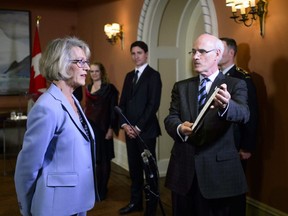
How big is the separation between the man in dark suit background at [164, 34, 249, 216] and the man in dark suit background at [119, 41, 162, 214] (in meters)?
1.14

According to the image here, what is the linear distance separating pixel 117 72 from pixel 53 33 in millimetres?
2057

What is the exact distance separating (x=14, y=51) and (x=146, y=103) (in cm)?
390

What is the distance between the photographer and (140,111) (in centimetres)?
302

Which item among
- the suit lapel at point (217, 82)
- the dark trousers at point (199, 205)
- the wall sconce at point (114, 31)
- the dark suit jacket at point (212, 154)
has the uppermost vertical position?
the wall sconce at point (114, 31)

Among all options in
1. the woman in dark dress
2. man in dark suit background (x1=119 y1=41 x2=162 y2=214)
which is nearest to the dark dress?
the woman in dark dress

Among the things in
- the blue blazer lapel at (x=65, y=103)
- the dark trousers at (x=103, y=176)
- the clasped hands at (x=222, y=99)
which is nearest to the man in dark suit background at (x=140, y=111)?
the dark trousers at (x=103, y=176)

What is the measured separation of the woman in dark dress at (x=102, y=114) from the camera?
10.9ft

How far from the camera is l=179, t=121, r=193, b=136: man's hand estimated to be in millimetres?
1628

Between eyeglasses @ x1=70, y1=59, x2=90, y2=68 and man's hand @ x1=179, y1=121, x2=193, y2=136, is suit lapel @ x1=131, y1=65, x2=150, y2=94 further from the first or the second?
eyeglasses @ x1=70, y1=59, x2=90, y2=68

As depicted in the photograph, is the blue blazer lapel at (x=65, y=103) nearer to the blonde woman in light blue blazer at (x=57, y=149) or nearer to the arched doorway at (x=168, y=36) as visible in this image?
the blonde woman in light blue blazer at (x=57, y=149)

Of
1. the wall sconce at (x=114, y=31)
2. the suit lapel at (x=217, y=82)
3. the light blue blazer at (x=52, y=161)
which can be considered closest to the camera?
the light blue blazer at (x=52, y=161)

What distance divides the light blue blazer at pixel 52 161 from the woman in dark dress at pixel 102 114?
6.31 ft

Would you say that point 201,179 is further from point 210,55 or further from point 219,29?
point 219,29

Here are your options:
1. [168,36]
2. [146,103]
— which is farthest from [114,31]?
[146,103]
